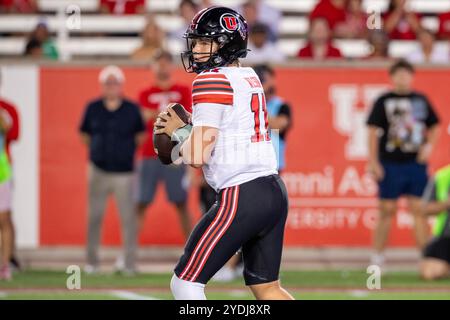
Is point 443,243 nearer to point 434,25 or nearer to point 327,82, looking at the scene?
point 327,82

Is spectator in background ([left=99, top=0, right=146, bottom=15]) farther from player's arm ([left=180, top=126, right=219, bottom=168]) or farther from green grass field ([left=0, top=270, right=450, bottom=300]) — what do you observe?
player's arm ([left=180, top=126, right=219, bottom=168])

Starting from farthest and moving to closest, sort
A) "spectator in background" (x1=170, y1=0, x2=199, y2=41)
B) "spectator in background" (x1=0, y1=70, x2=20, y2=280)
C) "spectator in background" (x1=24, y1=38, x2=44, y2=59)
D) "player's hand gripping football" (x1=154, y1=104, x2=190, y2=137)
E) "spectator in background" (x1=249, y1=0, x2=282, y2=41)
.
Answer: "spectator in background" (x1=249, y1=0, x2=282, y2=41)
"spectator in background" (x1=170, y1=0, x2=199, y2=41)
"spectator in background" (x1=24, y1=38, x2=44, y2=59)
"spectator in background" (x1=0, y1=70, x2=20, y2=280)
"player's hand gripping football" (x1=154, y1=104, x2=190, y2=137)

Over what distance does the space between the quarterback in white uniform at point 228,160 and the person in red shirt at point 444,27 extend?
982 centimetres

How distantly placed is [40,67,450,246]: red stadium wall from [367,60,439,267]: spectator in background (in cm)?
109

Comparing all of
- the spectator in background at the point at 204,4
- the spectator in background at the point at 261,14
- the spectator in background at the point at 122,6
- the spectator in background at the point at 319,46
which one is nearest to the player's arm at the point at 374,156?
the spectator in background at the point at 319,46

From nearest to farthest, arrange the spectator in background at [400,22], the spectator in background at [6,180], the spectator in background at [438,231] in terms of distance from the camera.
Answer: the spectator in background at [438,231]
the spectator in background at [6,180]
the spectator in background at [400,22]

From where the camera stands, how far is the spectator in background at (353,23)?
637 inches

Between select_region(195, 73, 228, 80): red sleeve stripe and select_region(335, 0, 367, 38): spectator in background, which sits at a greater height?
select_region(335, 0, 367, 38): spectator in background

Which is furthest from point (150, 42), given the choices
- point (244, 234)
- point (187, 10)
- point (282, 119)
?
point (244, 234)

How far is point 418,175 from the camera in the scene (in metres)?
13.1

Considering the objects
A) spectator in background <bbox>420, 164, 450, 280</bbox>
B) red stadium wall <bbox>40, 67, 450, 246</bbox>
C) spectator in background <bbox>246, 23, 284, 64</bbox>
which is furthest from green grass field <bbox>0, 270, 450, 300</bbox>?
spectator in background <bbox>246, 23, 284, 64</bbox>

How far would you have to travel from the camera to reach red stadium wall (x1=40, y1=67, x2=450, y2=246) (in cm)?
1420

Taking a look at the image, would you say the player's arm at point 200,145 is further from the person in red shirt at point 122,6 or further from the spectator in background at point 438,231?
the person in red shirt at point 122,6

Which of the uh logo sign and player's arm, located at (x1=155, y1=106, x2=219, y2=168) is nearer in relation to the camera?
player's arm, located at (x1=155, y1=106, x2=219, y2=168)
